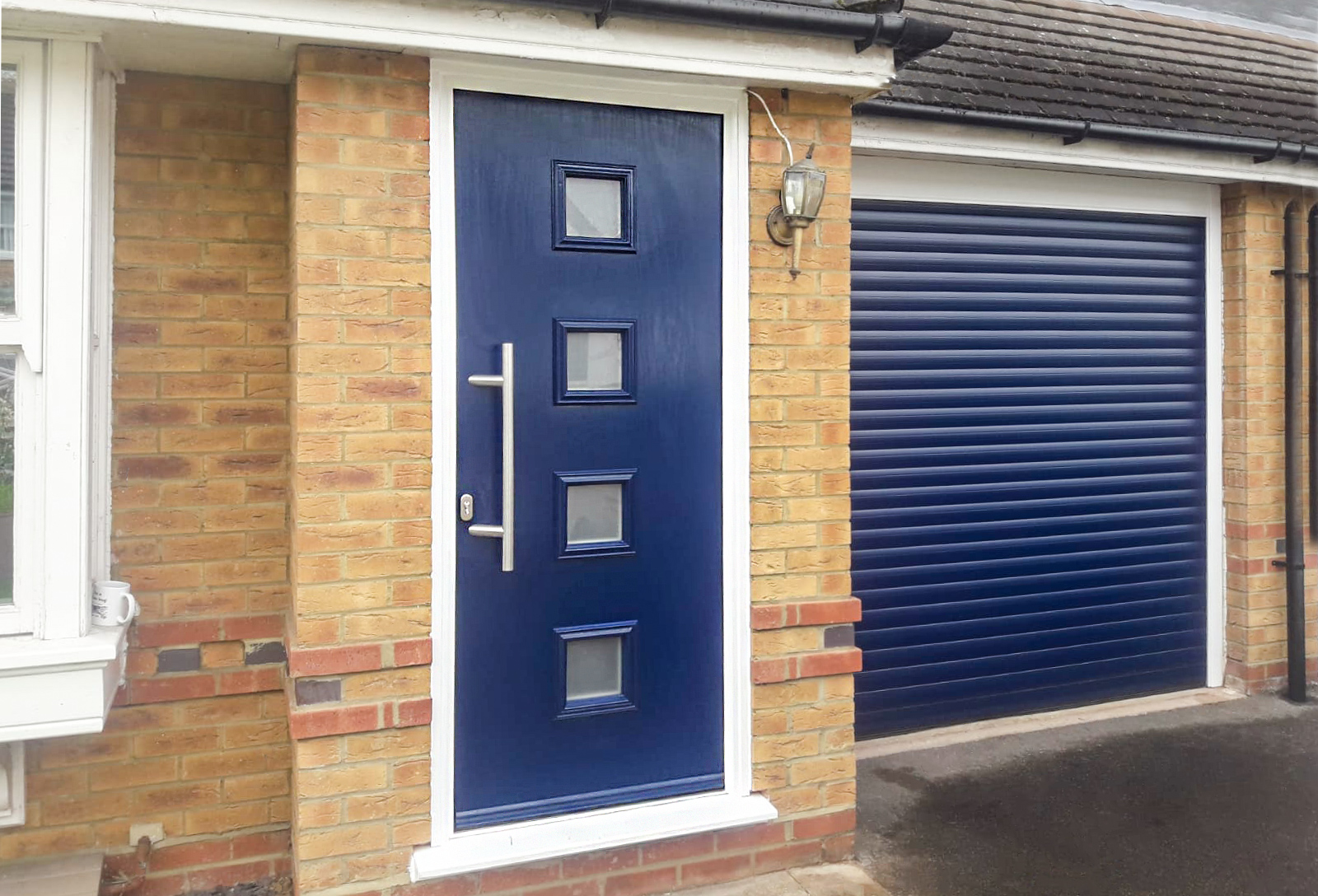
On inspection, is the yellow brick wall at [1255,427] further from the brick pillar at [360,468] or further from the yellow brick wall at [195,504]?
the yellow brick wall at [195,504]

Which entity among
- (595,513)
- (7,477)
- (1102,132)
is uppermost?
(1102,132)

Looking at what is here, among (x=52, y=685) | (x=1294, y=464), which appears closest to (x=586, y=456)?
(x=52, y=685)

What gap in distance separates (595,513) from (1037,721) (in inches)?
117

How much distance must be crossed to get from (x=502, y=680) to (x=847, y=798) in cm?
135

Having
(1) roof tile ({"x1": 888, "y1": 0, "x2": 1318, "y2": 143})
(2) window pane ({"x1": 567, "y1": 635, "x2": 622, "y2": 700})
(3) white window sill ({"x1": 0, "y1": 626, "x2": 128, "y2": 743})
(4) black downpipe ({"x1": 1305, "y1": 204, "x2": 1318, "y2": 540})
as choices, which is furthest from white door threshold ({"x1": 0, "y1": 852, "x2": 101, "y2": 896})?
(4) black downpipe ({"x1": 1305, "y1": 204, "x2": 1318, "y2": 540})

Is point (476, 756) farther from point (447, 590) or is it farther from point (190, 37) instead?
point (190, 37)

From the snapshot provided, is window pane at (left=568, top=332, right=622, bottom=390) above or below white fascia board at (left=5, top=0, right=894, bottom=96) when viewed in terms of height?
below

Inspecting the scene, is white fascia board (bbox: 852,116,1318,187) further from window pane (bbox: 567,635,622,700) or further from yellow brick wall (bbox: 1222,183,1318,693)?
window pane (bbox: 567,635,622,700)

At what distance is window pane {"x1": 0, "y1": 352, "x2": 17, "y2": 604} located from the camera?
113 inches

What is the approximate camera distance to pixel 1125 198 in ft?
17.2

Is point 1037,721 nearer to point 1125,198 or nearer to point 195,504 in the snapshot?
point 1125,198

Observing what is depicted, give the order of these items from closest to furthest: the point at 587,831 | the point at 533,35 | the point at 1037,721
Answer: the point at 533,35
the point at 587,831
the point at 1037,721

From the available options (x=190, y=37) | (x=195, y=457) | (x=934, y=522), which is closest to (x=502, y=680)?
(x=195, y=457)

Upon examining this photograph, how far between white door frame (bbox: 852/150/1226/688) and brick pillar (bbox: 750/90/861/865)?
4.16ft
